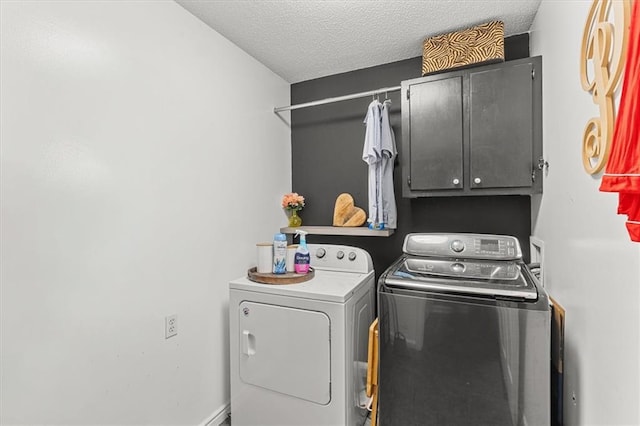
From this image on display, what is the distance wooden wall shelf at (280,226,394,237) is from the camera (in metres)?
2.29

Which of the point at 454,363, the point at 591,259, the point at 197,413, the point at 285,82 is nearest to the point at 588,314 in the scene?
the point at 591,259

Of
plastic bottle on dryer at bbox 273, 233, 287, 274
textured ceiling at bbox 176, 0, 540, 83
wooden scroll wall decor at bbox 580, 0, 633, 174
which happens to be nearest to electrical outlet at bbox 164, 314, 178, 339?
plastic bottle on dryer at bbox 273, 233, 287, 274

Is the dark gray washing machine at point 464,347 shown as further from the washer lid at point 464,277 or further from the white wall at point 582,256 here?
the white wall at point 582,256

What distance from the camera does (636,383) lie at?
2.71 feet

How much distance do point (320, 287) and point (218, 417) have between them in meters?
1.09

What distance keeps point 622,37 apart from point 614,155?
36 centimetres

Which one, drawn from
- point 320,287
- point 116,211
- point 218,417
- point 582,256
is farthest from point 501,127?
point 218,417

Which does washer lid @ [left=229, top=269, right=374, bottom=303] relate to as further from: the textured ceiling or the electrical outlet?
the textured ceiling

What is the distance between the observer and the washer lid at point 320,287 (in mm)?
1679

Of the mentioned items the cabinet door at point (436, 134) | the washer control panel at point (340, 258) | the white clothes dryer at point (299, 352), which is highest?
the cabinet door at point (436, 134)

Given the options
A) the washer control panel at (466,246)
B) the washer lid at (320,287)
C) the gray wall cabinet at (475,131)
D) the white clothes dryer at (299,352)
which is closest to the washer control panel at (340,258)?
the washer lid at (320,287)

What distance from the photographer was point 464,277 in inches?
57.2

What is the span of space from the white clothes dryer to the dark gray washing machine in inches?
10.3

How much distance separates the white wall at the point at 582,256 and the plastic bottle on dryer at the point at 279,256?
1459 mm
